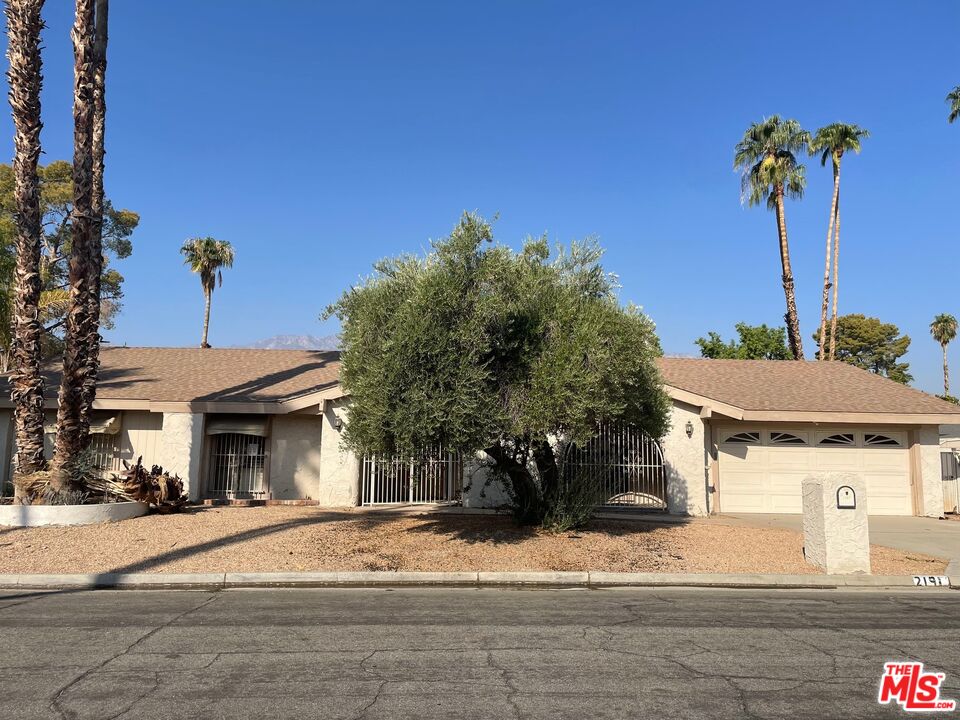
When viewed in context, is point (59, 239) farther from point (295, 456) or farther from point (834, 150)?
point (834, 150)

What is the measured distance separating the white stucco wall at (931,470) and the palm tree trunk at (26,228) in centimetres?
2085

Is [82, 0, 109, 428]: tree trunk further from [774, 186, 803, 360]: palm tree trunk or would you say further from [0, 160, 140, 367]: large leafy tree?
[774, 186, 803, 360]: palm tree trunk

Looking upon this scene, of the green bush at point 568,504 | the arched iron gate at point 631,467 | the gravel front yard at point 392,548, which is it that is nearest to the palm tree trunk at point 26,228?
the gravel front yard at point 392,548

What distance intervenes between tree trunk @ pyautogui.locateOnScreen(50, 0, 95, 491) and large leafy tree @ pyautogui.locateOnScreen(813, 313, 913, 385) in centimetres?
5112

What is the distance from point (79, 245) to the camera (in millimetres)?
13055

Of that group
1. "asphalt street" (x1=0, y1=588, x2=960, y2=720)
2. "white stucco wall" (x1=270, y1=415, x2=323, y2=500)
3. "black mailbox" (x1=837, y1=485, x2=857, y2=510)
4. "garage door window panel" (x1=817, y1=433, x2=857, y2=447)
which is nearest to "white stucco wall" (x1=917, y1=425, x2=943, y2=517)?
"garage door window panel" (x1=817, y1=433, x2=857, y2=447)

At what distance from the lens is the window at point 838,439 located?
674 inches

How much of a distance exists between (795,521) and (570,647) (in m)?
11.7

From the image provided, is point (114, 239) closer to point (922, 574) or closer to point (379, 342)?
point (379, 342)

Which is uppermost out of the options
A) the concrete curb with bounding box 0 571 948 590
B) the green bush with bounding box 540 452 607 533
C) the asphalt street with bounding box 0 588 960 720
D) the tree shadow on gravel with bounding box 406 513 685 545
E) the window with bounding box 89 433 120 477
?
the window with bounding box 89 433 120 477

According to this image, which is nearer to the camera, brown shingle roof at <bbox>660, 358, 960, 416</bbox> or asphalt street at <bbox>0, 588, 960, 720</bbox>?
asphalt street at <bbox>0, 588, 960, 720</bbox>

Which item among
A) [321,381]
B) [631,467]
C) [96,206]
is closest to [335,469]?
[321,381]

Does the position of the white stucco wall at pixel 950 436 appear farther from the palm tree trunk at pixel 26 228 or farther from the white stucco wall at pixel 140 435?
the palm tree trunk at pixel 26 228

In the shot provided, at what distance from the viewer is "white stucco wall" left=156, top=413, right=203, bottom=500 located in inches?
644
